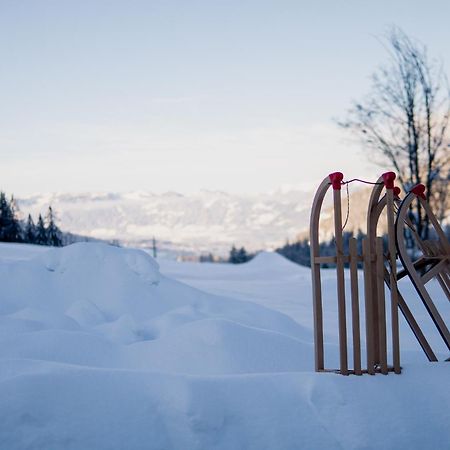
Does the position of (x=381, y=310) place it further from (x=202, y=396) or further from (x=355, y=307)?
(x=202, y=396)

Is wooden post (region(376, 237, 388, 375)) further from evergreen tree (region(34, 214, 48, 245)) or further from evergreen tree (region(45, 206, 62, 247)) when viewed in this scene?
evergreen tree (region(34, 214, 48, 245))

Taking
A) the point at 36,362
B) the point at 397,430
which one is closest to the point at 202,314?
the point at 36,362

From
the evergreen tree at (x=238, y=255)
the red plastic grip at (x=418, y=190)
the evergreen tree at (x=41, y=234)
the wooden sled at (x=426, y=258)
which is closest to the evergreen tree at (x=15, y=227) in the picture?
the evergreen tree at (x=41, y=234)

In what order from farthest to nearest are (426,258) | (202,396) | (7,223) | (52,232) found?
(7,223), (52,232), (426,258), (202,396)

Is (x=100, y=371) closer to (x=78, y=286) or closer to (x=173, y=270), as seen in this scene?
(x=78, y=286)

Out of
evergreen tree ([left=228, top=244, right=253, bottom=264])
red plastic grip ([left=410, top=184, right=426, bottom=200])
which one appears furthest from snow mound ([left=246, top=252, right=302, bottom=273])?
evergreen tree ([left=228, top=244, right=253, bottom=264])

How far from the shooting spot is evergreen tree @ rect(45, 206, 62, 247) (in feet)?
77.0

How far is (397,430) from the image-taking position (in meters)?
3.88

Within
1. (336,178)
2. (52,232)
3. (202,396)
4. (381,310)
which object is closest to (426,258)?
(381,310)

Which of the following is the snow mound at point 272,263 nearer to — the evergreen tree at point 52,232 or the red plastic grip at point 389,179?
the evergreen tree at point 52,232

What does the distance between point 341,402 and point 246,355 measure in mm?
2095

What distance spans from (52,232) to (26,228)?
1597 mm

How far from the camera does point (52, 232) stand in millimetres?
23766

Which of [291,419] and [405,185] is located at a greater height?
[405,185]
